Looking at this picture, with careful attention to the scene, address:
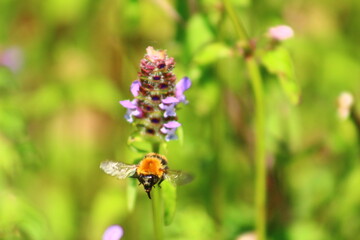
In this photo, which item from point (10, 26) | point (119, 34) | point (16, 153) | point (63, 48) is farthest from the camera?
point (10, 26)

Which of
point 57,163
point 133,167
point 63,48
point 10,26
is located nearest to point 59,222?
point 57,163

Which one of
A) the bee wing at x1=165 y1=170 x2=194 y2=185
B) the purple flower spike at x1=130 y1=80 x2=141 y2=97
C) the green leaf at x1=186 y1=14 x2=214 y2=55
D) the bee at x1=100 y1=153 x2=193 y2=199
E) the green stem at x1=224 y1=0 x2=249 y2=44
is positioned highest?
the green leaf at x1=186 y1=14 x2=214 y2=55

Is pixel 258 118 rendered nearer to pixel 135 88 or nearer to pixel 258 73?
pixel 258 73

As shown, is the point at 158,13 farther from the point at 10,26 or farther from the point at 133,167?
the point at 133,167

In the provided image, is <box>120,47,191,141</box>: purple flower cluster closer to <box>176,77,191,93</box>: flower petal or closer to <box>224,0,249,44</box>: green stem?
<box>176,77,191,93</box>: flower petal

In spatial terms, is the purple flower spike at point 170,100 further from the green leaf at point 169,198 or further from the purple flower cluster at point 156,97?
the green leaf at point 169,198

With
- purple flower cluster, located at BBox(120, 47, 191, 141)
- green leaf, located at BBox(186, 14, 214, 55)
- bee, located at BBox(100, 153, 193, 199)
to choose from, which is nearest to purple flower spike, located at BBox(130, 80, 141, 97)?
purple flower cluster, located at BBox(120, 47, 191, 141)

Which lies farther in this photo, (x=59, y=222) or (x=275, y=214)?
(x=59, y=222)
